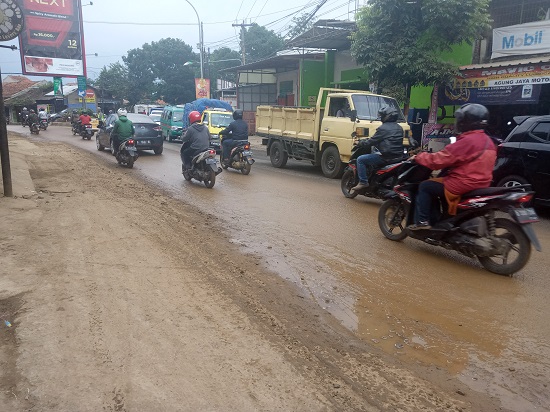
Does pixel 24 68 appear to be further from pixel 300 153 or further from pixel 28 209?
pixel 28 209

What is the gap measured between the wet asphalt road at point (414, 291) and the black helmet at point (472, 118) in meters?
1.61

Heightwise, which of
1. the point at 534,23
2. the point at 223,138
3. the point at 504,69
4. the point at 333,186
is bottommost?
the point at 333,186

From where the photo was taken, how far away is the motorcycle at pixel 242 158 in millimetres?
12414

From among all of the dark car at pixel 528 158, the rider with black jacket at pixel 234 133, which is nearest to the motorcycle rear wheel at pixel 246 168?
the rider with black jacket at pixel 234 133

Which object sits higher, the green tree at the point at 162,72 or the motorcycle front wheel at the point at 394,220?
the green tree at the point at 162,72

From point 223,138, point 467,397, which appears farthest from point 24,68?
point 467,397

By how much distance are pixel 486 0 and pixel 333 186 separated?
7.93 m

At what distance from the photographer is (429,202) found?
5.44 metres

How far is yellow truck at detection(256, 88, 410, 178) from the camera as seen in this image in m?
11.4

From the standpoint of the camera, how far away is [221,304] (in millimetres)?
4082

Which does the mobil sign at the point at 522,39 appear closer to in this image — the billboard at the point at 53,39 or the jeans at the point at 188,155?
the jeans at the point at 188,155

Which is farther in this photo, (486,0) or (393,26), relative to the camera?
(393,26)

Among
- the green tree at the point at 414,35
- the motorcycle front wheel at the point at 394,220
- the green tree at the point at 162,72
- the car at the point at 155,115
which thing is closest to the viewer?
the motorcycle front wheel at the point at 394,220

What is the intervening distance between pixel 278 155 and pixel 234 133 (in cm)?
236
